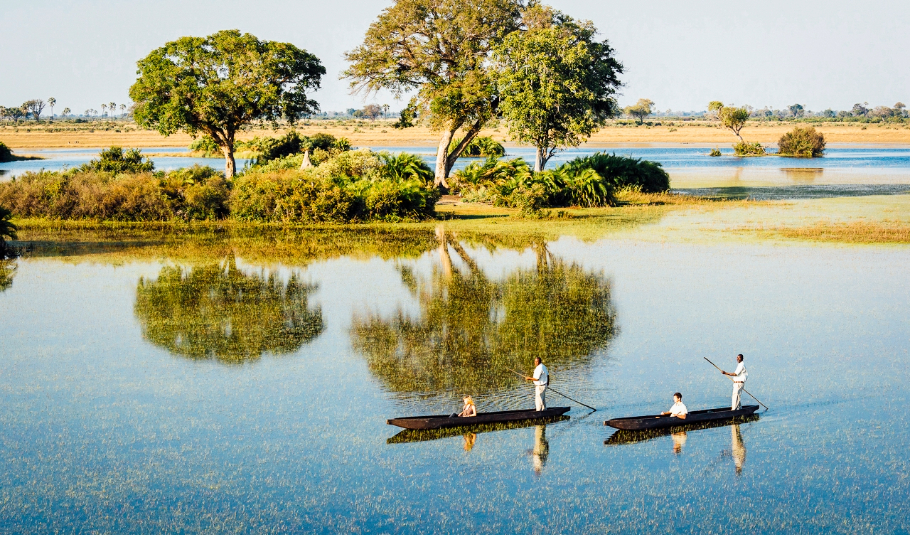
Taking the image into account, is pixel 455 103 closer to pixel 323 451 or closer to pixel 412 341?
pixel 412 341

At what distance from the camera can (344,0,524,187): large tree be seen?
43.9 meters

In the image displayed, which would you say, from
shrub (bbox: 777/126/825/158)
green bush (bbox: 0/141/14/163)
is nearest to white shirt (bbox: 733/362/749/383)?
shrub (bbox: 777/126/825/158)

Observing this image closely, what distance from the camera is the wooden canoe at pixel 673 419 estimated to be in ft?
44.6

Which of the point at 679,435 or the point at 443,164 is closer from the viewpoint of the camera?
Answer: the point at 679,435

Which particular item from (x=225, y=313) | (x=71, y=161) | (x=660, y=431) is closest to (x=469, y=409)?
(x=660, y=431)

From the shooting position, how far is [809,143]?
3652 inches

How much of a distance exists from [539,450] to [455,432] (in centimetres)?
143

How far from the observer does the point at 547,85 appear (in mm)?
41906

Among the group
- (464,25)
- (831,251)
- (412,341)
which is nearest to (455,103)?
(464,25)

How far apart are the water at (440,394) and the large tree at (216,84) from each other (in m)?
18.5

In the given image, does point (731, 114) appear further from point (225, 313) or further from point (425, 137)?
point (225, 313)

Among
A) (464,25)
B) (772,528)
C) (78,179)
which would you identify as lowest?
(772,528)

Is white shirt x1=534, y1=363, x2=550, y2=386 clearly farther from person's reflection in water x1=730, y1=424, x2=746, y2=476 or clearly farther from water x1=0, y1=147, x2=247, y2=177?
water x1=0, y1=147, x2=247, y2=177

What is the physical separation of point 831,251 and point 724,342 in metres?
13.9
